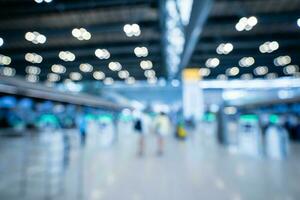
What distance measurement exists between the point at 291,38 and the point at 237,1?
4721mm

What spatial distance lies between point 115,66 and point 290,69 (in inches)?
555

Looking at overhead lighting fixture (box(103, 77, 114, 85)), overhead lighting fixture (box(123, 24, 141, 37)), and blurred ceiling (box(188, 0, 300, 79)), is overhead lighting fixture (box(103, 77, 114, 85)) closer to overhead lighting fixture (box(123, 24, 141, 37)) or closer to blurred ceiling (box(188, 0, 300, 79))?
blurred ceiling (box(188, 0, 300, 79))

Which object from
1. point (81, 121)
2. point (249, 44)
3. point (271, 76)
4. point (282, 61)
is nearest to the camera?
point (81, 121)

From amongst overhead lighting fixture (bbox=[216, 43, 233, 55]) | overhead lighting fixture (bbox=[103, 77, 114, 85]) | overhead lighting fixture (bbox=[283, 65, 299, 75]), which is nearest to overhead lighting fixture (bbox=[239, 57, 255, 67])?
overhead lighting fixture (bbox=[216, 43, 233, 55])

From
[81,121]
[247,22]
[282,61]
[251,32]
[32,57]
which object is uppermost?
[251,32]

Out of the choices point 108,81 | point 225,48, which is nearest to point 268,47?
point 225,48

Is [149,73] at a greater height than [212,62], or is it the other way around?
[149,73]

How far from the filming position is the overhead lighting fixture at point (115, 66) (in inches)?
826

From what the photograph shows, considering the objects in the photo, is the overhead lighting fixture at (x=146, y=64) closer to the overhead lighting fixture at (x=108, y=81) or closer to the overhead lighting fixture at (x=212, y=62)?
the overhead lighting fixture at (x=212, y=62)

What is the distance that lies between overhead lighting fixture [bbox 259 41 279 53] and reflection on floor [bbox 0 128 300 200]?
9.83 m

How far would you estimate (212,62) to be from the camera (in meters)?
18.8

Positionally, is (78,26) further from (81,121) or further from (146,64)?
(146,64)

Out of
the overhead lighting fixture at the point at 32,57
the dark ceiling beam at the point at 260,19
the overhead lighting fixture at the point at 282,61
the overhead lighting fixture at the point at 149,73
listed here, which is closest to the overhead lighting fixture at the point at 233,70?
the overhead lighting fixture at the point at 282,61

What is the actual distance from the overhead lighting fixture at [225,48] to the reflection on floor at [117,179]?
9.81 m
